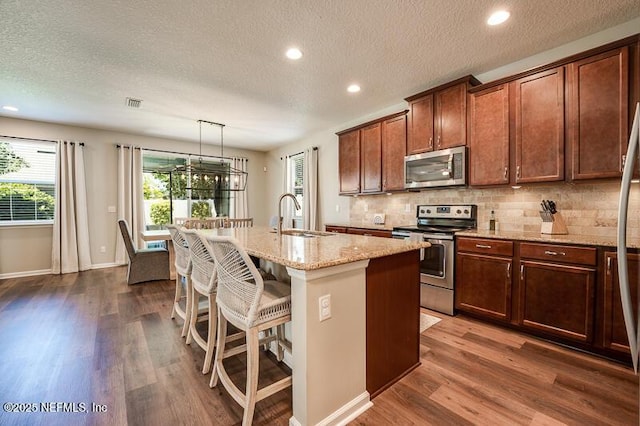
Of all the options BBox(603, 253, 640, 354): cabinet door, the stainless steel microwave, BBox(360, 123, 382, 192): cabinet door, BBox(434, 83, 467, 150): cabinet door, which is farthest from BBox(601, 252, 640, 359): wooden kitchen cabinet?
BBox(360, 123, 382, 192): cabinet door

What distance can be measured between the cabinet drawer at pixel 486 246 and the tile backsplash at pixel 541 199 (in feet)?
1.81

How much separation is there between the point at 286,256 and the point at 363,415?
3.40 feet

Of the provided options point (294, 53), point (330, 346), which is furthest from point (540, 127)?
point (330, 346)

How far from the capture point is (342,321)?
1522 mm

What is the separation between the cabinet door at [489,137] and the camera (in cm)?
279

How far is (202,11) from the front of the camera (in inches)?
81.5

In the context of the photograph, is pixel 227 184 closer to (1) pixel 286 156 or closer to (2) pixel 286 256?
(1) pixel 286 156

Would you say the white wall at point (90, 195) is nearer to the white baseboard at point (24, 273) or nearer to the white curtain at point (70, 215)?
the white baseboard at point (24, 273)

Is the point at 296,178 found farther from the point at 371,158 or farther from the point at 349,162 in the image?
the point at 371,158

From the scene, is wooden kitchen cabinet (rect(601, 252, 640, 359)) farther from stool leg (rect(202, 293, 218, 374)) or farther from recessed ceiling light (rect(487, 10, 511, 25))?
stool leg (rect(202, 293, 218, 374))

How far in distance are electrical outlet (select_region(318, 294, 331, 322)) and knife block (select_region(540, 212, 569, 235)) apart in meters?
2.38

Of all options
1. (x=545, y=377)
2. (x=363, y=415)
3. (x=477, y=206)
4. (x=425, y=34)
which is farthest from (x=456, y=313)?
(x=425, y=34)

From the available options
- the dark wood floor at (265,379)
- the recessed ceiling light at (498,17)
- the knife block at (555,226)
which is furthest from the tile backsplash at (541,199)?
the recessed ceiling light at (498,17)

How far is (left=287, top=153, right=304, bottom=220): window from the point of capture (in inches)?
247
